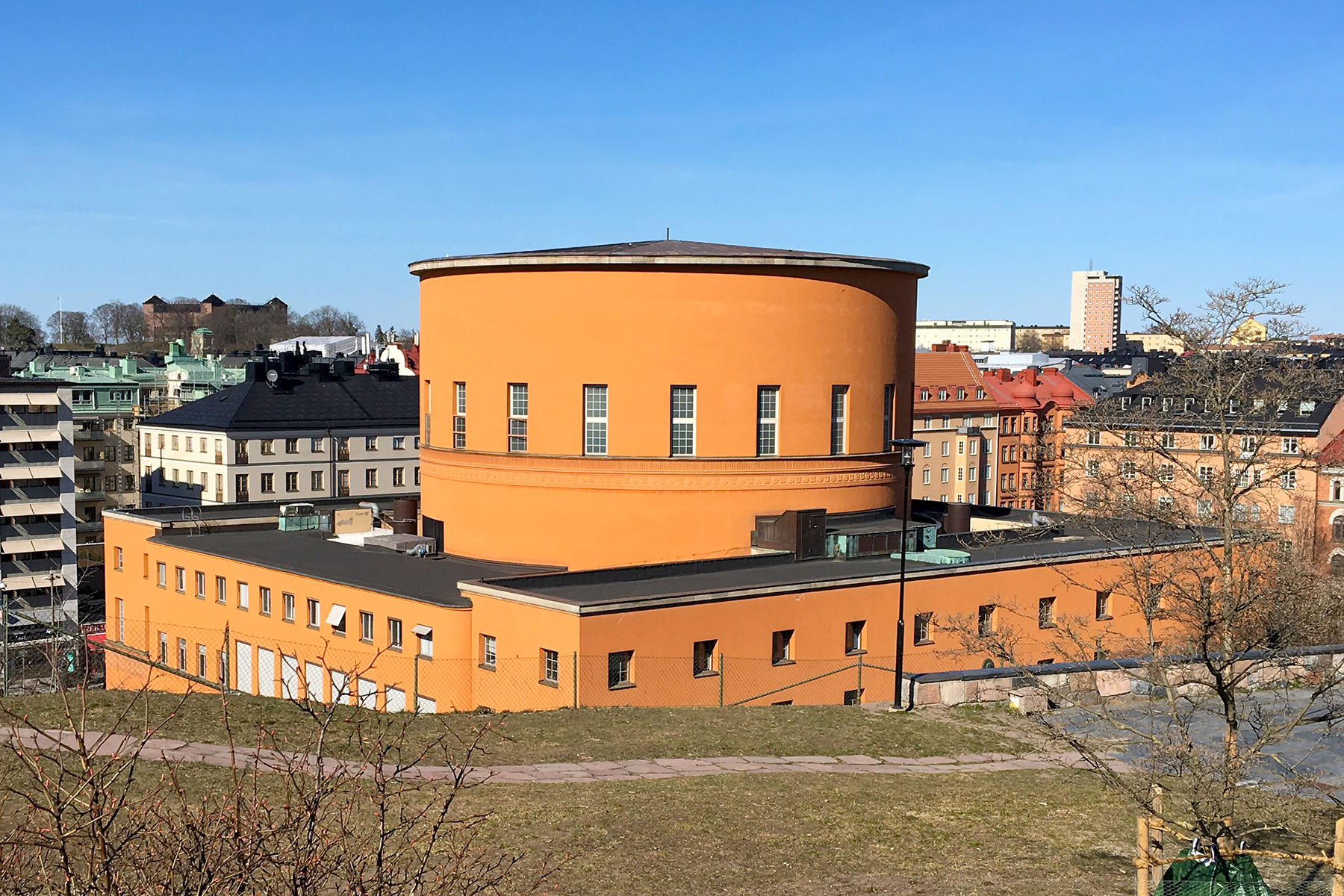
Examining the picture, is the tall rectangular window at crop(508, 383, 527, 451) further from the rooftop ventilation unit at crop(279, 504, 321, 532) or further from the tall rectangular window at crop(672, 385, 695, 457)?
the rooftop ventilation unit at crop(279, 504, 321, 532)

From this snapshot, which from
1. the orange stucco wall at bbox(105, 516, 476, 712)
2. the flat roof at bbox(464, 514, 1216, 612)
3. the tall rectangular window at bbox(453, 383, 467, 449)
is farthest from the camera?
the tall rectangular window at bbox(453, 383, 467, 449)

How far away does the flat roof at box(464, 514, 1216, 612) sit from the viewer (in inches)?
1089

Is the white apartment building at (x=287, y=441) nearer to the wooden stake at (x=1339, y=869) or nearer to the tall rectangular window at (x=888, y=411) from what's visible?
the tall rectangular window at (x=888, y=411)

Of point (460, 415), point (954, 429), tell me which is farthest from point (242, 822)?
point (954, 429)

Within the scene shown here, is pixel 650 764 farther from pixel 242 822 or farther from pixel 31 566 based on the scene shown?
pixel 31 566

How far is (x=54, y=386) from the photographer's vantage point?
7394 cm

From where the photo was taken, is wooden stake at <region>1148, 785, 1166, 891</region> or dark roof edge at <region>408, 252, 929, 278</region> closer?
wooden stake at <region>1148, 785, 1166, 891</region>

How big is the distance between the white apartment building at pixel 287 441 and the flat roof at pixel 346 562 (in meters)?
34.1

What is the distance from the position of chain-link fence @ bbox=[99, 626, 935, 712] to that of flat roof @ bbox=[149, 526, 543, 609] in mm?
1542

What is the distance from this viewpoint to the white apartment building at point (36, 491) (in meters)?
71.4

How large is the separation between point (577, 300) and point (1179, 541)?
1859 centimetres

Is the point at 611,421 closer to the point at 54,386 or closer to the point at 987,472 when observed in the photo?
the point at 54,386

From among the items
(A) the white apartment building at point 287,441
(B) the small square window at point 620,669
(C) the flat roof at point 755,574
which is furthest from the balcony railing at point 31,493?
(B) the small square window at point 620,669

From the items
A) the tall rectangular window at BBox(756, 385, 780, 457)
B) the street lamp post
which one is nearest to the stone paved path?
the street lamp post
